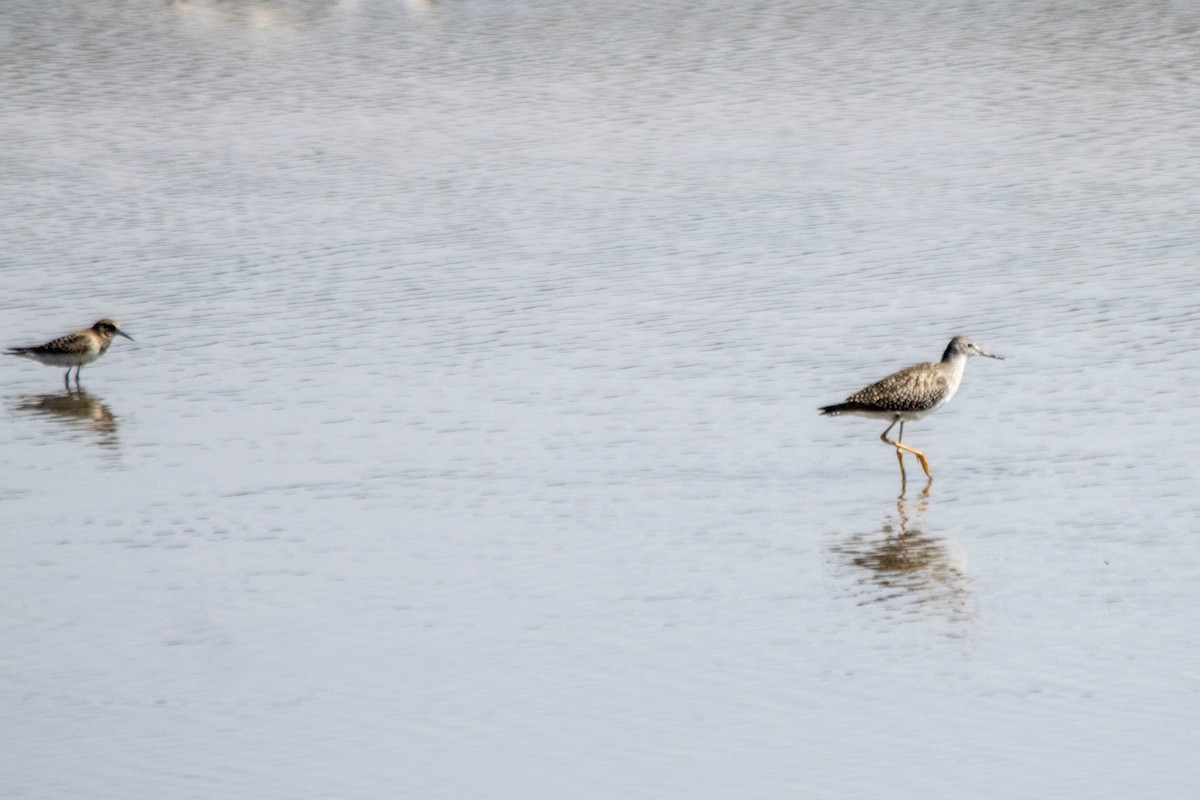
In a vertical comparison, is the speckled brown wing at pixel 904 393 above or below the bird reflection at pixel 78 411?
below

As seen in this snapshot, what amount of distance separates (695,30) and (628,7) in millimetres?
3580

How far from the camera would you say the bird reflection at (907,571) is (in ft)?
43.6

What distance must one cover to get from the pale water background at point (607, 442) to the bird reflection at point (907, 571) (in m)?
0.06

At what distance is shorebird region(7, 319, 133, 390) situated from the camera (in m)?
20.6

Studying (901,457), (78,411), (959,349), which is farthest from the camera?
(78,411)

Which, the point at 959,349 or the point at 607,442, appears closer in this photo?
the point at 607,442

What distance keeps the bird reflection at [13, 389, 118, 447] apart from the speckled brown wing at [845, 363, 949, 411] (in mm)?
6248

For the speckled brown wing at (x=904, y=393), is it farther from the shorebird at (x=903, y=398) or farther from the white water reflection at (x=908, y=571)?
the white water reflection at (x=908, y=571)

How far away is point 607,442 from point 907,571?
397cm

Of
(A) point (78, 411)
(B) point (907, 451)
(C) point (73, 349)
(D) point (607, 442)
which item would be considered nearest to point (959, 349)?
(B) point (907, 451)

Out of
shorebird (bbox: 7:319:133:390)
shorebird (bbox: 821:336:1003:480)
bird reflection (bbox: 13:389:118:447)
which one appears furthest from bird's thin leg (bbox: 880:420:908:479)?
shorebird (bbox: 7:319:133:390)

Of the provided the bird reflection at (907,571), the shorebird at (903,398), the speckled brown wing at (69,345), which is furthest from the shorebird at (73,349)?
the bird reflection at (907,571)

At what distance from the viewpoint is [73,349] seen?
20.6m

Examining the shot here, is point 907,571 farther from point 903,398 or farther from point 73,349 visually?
point 73,349
